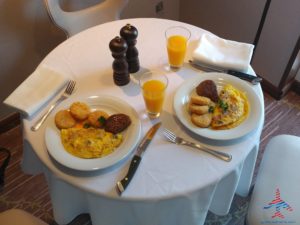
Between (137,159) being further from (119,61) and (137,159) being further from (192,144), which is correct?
(119,61)

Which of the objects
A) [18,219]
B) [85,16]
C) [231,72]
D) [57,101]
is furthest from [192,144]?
[85,16]

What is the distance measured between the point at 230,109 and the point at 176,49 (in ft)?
1.13

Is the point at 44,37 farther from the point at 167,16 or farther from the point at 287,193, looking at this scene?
the point at 287,193

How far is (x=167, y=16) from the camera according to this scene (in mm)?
2646

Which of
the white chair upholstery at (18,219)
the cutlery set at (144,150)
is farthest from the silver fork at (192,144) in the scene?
the white chair upholstery at (18,219)

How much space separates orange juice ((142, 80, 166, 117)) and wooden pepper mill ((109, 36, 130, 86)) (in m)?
0.11

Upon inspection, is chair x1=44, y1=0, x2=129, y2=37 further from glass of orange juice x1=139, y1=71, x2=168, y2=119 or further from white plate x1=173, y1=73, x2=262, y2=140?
white plate x1=173, y1=73, x2=262, y2=140

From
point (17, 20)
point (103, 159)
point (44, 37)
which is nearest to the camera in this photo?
point (103, 159)

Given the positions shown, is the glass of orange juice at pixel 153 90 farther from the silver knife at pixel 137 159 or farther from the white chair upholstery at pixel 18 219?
the white chair upholstery at pixel 18 219

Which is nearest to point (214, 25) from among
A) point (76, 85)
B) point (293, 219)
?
point (76, 85)

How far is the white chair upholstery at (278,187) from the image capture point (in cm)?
106

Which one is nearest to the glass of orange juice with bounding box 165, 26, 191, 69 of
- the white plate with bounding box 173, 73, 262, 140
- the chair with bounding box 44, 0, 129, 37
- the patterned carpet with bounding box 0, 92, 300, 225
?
the white plate with bounding box 173, 73, 262, 140

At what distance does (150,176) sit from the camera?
91cm

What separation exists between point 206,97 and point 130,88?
300 mm
